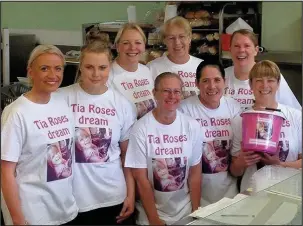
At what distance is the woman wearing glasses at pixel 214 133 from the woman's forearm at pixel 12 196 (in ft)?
2.78

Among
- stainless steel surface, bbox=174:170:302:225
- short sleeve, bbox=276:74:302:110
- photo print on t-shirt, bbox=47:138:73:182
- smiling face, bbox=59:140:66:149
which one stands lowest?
stainless steel surface, bbox=174:170:302:225

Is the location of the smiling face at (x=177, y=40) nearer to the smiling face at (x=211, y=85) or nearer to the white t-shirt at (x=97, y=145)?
the smiling face at (x=211, y=85)

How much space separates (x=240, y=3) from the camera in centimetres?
417

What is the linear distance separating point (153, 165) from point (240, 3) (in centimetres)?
280

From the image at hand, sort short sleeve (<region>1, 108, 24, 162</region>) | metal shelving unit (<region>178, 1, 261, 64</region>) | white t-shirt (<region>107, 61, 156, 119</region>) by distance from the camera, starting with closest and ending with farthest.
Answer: short sleeve (<region>1, 108, 24, 162</region>) → white t-shirt (<region>107, 61, 156, 119</region>) → metal shelving unit (<region>178, 1, 261, 64</region>)

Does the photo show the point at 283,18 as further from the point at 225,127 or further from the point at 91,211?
the point at 91,211

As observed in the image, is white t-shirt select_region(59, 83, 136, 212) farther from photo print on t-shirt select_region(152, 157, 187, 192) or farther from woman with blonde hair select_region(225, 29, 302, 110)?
woman with blonde hair select_region(225, 29, 302, 110)

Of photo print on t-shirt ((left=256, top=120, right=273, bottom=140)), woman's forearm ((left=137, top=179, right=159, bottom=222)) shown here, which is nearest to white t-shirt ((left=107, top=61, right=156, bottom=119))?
woman's forearm ((left=137, top=179, right=159, bottom=222))

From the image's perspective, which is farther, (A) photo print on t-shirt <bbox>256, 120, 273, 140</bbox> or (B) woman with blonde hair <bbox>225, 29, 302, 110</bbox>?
(B) woman with blonde hair <bbox>225, 29, 302, 110</bbox>

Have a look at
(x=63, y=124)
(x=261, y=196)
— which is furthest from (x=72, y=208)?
(x=261, y=196)

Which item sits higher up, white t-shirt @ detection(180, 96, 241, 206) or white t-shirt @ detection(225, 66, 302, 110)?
white t-shirt @ detection(225, 66, 302, 110)

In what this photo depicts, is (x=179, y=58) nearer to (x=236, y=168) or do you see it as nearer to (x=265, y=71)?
(x=265, y=71)

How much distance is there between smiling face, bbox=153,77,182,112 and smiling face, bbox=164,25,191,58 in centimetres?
44

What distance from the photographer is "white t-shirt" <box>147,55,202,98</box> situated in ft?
7.60
